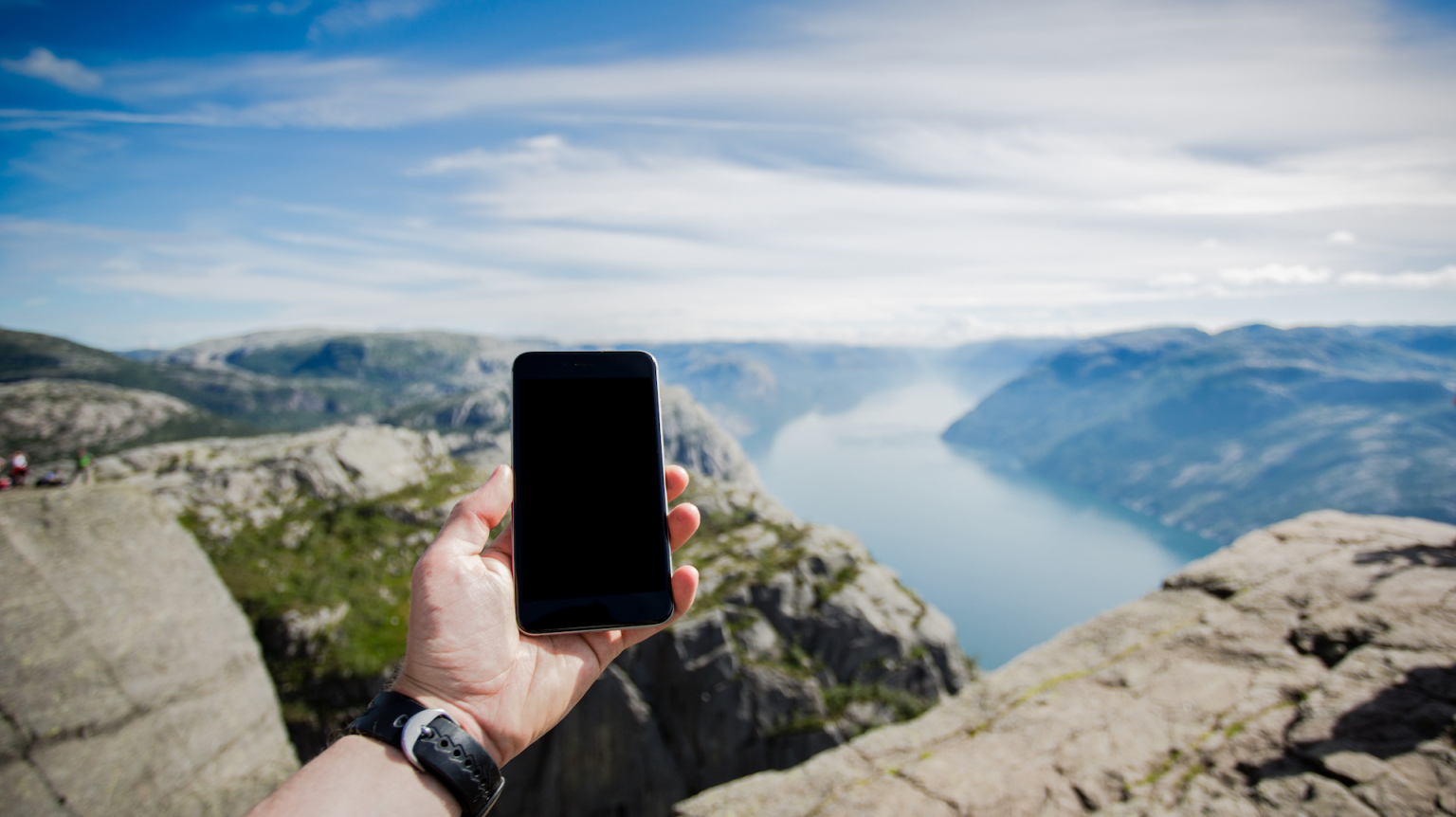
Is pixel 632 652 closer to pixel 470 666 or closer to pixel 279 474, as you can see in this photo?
pixel 279 474

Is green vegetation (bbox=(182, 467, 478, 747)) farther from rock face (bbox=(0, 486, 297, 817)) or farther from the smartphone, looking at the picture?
the smartphone

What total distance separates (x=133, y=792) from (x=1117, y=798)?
1542 centimetres

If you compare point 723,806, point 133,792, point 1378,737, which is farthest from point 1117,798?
point 133,792

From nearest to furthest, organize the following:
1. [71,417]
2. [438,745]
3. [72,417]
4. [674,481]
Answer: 1. [438,745]
2. [674,481]
3. [71,417]
4. [72,417]

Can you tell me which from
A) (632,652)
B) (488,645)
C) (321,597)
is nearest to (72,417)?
(321,597)

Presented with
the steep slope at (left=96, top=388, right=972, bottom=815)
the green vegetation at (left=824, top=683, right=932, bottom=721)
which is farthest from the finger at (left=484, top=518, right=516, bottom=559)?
the green vegetation at (left=824, top=683, right=932, bottom=721)

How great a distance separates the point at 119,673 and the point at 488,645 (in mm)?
13037

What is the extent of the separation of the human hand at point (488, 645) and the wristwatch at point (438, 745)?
0.19 m

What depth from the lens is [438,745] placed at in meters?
3.16

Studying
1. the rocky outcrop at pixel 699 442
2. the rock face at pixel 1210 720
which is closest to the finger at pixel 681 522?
the rock face at pixel 1210 720

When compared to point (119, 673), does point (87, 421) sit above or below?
above

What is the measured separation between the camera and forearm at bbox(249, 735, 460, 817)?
9.18 ft

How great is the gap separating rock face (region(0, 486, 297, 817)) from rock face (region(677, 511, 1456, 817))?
1121cm

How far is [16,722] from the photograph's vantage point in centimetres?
941
